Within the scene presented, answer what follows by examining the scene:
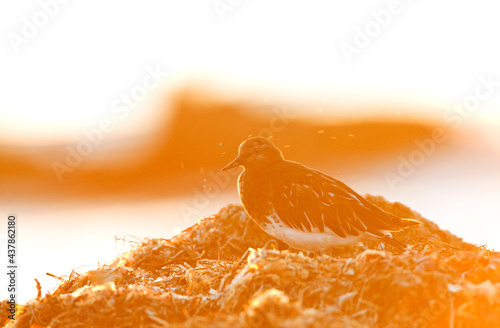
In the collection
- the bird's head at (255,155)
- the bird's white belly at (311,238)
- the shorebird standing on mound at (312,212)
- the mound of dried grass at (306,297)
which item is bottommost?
the mound of dried grass at (306,297)

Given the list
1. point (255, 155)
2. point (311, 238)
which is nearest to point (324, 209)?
point (311, 238)

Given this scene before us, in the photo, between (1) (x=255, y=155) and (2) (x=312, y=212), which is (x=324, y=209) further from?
(1) (x=255, y=155)

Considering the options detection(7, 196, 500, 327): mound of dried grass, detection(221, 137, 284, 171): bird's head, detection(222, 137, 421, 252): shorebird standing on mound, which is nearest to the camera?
detection(7, 196, 500, 327): mound of dried grass

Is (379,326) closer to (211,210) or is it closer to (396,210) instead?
(396,210)

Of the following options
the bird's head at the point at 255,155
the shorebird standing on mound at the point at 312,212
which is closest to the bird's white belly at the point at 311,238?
the shorebird standing on mound at the point at 312,212

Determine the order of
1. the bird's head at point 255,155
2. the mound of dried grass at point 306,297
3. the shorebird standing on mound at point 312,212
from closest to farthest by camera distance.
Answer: the mound of dried grass at point 306,297 → the shorebird standing on mound at point 312,212 → the bird's head at point 255,155

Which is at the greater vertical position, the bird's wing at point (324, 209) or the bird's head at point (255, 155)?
the bird's head at point (255, 155)

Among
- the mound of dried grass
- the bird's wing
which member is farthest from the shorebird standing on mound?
the mound of dried grass

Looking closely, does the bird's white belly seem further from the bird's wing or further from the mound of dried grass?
the mound of dried grass

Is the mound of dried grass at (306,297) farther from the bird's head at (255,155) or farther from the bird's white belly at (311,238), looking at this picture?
the bird's head at (255,155)
